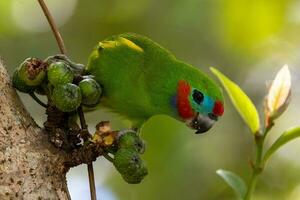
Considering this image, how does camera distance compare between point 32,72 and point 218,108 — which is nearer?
point 32,72

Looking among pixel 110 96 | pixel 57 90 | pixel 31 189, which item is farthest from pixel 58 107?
pixel 110 96

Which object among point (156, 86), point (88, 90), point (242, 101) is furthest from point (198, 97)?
point (88, 90)

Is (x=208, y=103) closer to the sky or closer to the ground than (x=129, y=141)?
closer to the sky

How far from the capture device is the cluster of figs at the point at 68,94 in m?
2.12

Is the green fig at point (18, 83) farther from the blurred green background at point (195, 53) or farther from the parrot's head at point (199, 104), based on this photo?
the blurred green background at point (195, 53)

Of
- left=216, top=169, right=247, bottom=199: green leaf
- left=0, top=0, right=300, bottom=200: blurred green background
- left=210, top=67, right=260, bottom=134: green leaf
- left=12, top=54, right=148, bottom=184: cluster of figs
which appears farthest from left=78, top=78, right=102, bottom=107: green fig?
left=0, top=0, right=300, bottom=200: blurred green background

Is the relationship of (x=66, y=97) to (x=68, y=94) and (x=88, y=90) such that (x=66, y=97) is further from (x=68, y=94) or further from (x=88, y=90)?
(x=88, y=90)

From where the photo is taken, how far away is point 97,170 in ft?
17.2

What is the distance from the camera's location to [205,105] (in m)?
3.01

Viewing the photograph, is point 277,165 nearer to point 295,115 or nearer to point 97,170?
point 295,115

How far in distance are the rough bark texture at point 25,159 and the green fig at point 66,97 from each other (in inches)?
3.9

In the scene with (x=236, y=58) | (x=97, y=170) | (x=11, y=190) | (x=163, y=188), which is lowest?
(x=11, y=190)

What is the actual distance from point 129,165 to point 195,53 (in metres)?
3.60

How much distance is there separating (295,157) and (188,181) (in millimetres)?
933
